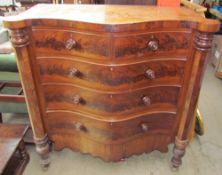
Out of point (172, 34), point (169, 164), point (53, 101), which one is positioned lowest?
point (169, 164)

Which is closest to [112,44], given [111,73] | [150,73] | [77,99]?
[111,73]

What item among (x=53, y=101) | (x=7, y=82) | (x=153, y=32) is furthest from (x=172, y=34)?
(x=7, y=82)

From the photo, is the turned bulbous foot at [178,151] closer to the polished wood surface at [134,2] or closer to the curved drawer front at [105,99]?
the curved drawer front at [105,99]

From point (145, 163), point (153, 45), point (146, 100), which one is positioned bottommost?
point (145, 163)

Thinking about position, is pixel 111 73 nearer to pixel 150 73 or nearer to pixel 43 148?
pixel 150 73

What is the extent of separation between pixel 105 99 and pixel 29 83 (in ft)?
1.33

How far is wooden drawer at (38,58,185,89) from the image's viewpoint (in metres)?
1.07

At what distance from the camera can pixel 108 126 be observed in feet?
4.01

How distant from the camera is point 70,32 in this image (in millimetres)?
1019

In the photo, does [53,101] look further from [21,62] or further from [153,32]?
[153,32]

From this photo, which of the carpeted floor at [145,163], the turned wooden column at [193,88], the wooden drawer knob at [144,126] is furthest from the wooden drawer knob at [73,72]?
the carpeted floor at [145,163]

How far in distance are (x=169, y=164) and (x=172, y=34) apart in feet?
3.12

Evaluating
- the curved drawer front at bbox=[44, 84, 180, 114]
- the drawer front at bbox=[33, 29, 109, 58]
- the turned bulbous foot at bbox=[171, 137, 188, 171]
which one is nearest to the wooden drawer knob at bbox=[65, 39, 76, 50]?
the drawer front at bbox=[33, 29, 109, 58]

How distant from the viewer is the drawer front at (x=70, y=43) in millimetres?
1003
